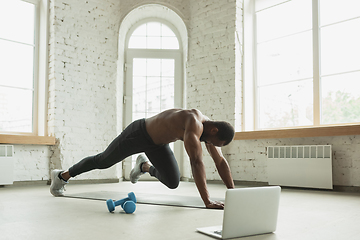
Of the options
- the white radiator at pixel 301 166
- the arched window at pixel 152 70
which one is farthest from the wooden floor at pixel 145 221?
the arched window at pixel 152 70

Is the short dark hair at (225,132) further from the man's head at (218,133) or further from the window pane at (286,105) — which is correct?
the window pane at (286,105)

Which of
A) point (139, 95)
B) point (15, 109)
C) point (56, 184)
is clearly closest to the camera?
point (56, 184)

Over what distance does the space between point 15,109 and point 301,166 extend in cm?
409

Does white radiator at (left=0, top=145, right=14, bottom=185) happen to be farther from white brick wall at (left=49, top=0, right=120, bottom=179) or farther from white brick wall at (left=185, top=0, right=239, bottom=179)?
white brick wall at (left=185, top=0, right=239, bottom=179)

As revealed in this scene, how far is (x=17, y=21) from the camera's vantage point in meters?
5.02

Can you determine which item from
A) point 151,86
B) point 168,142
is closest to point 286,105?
point 151,86

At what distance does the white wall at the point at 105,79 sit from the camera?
4.93 metres

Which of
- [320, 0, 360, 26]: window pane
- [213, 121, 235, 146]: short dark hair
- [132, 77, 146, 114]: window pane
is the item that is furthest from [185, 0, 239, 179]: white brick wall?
[213, 121, 235, 146]: short dark hair

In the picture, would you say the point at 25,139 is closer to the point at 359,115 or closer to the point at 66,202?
the point at 66,202

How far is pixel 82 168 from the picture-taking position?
292 centimetres

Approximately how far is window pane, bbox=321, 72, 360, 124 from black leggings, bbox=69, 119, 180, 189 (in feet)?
8.70

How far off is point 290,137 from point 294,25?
175 centimetres

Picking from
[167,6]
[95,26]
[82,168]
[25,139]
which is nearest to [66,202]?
[82,168]

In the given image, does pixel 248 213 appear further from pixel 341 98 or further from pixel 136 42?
pixel 136 42
